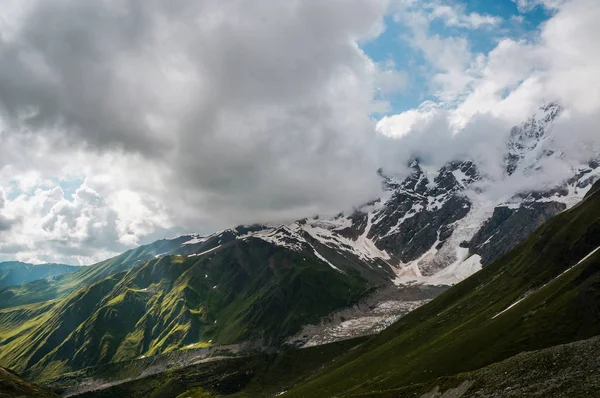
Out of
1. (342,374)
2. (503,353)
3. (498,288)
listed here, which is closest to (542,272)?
(498,288)

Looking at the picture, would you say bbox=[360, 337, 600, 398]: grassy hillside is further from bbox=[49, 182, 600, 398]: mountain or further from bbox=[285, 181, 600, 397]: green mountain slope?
bbox=[285, 181, 600, 397]: green mountain slope

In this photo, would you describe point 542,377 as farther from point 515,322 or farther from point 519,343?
point 515,322

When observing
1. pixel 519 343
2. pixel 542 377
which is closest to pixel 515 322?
pixel 519 343

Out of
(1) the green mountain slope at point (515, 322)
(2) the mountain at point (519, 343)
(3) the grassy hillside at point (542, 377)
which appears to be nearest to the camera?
(3) the grassy hillside at point (542, 377)

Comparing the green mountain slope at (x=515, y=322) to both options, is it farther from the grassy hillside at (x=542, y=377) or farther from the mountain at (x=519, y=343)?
the grassy hillside at (x=542, y=377)

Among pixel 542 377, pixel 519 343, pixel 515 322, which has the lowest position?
pixel 519 343

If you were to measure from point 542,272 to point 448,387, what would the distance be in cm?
12767

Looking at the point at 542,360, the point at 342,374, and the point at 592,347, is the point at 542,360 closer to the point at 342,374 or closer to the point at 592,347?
the point at 592,347

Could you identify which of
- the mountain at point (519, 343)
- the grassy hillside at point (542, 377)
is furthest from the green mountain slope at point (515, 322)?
the grassy hillside at point (542, 377)

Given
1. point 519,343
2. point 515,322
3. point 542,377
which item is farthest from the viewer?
point 515,322

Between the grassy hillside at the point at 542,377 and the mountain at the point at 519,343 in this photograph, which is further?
the mountain at the point at 519,343

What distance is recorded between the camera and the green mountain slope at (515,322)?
105938 mm

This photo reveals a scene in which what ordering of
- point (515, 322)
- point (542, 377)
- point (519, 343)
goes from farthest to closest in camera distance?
point (515, 322) → point (519, 343) → point (542, 377)

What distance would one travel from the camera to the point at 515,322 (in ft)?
387
